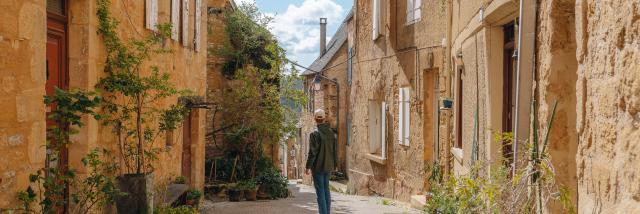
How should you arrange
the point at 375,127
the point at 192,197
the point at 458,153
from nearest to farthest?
the point at 458,153 → the point at 192,197 → the point at 375,127

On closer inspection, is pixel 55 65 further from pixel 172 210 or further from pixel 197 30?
pixel 197 30

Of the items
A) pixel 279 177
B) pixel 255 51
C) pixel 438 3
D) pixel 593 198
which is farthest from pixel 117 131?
pixel 255 51

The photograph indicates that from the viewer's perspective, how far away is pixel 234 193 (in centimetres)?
1073

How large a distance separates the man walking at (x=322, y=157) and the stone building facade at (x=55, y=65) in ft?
6.35

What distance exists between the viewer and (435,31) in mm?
8820

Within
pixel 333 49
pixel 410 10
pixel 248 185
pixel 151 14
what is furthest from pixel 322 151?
pixel 333 49

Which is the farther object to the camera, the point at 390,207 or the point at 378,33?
the point at 378,33

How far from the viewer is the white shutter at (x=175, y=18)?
7.89 metres

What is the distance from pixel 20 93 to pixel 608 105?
3.16m

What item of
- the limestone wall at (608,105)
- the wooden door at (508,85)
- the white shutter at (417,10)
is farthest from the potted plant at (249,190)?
the limestone wall at (608,105)

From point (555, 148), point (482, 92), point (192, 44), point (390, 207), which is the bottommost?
point (390, 207)

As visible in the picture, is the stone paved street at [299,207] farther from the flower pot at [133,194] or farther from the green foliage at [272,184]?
the flower pot at [133,194]

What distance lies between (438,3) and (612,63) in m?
6.31

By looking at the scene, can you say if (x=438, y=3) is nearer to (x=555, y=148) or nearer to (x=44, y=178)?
(x=555, y=148)
